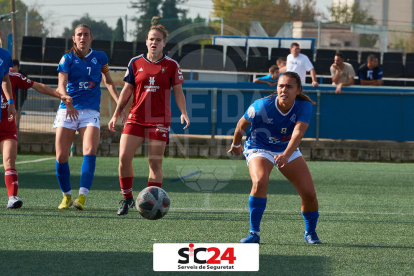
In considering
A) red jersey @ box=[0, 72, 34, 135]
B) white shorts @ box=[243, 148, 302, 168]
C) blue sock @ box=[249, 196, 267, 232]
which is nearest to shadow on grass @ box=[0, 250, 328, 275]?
blue sock @ box=[249, 196, 267, 232]

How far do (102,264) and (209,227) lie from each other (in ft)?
6.02

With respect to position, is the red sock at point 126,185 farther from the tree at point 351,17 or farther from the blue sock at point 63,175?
the tree at point 351,17

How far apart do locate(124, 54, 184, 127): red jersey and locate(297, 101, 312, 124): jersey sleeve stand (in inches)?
68.2

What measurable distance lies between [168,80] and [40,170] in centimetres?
574

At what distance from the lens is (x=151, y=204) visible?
5.68m

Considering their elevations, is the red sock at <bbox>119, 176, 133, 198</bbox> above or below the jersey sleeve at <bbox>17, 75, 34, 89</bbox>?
below

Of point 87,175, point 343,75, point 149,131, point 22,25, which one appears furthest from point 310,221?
point 22,25

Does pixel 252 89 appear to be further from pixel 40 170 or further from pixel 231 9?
pixel 231 9

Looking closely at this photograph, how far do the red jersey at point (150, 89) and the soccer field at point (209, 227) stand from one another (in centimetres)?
106

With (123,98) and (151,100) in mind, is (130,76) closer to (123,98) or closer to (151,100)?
(123,98)

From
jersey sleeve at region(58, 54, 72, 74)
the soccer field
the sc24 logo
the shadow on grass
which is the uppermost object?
jersey sleeve at region(58, 54, 72, 74)

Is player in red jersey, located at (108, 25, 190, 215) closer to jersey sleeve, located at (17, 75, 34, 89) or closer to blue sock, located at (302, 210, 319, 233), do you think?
jersey sleeve, located at (17, 75, 34, 89)

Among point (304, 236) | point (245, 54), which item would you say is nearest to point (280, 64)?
point (245, 54)

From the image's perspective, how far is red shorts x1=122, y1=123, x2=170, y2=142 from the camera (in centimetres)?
634
